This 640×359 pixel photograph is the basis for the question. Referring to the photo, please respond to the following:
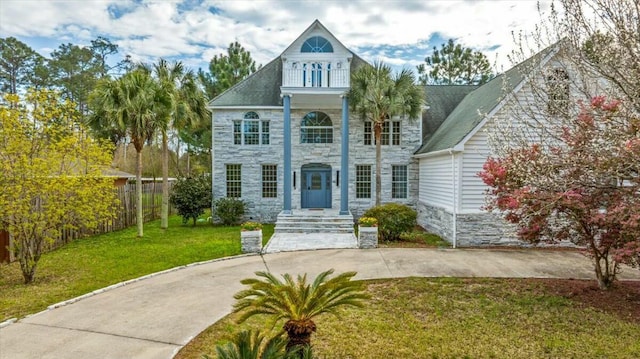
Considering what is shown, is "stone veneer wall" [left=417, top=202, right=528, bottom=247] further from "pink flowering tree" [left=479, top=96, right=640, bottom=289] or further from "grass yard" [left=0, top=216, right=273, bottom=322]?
"grass yard" [left=0, top=216, right=273, bottom=322]

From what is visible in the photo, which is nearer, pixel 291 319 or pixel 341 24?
pixel 291 319

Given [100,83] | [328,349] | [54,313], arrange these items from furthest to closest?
[100,83] < [54,313] < [328,349]

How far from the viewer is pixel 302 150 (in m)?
17.6

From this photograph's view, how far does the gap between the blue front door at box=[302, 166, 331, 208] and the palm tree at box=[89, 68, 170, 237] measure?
746 centimetres

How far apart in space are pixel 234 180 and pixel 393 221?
28.1 ft

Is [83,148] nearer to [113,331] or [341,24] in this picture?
[113,331]

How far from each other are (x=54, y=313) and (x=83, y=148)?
4.63m

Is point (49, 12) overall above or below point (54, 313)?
above

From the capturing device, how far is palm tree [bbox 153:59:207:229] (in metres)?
13.8

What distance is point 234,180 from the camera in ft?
57.6

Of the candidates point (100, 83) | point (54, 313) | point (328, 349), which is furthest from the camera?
point (100, 83)

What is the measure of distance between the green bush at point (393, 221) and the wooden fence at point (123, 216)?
8360mm

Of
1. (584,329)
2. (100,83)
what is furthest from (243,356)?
(100,83)

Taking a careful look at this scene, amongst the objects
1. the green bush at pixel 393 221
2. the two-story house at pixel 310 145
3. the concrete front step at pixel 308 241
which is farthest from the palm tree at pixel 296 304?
the two-story house at pixel 310 145
